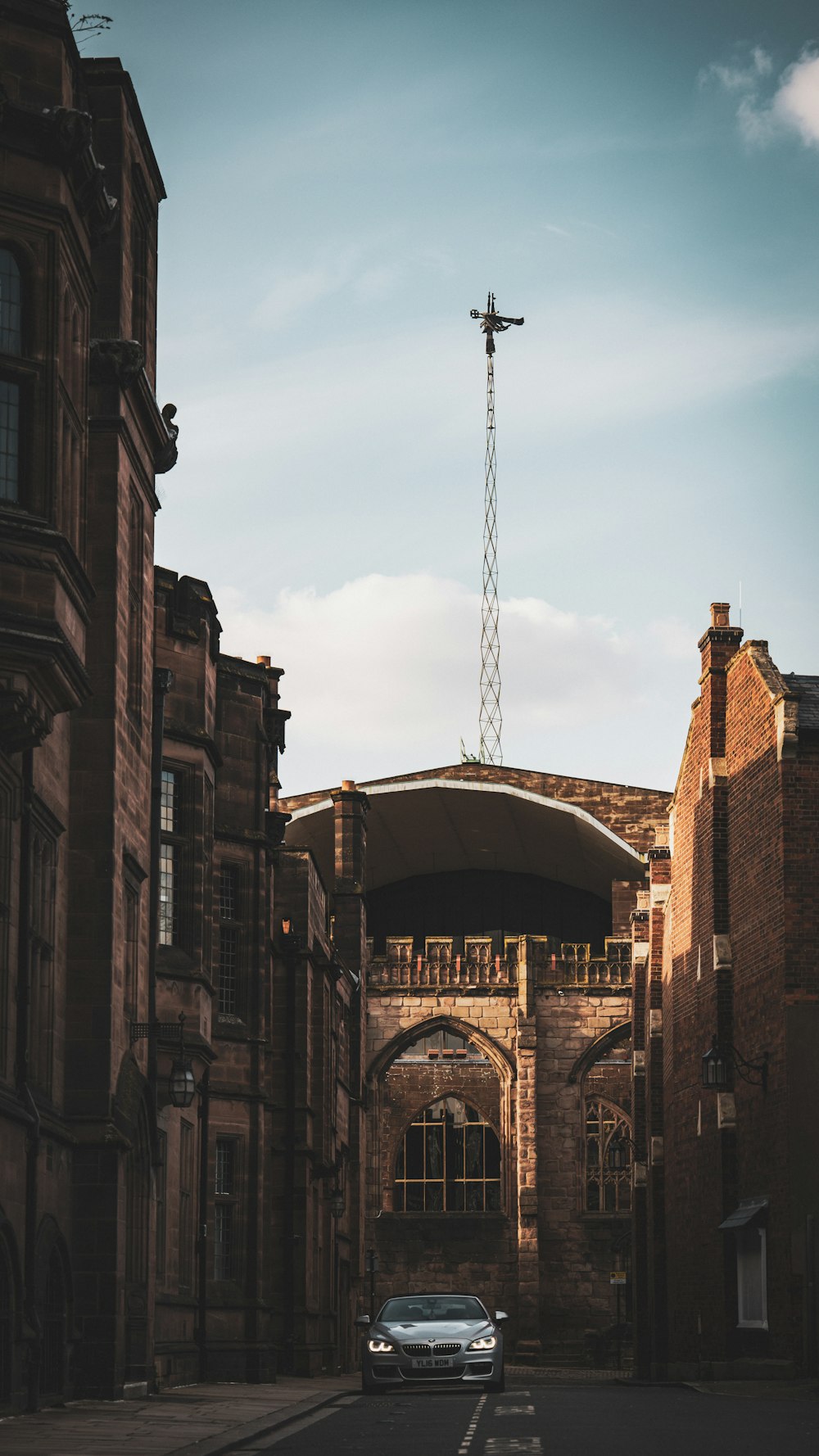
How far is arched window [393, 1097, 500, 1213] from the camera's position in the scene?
5631cm

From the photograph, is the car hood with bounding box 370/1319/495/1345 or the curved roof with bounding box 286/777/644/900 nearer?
the car hood with bounding box 370/1319/495/1345

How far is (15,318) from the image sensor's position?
17.1 m

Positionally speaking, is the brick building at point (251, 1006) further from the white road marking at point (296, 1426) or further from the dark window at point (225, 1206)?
the white road marking at point (296, 1426)

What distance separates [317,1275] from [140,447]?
791 inches

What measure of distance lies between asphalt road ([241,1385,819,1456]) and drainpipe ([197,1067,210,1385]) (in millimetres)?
3766

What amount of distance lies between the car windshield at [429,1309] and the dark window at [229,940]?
5.66 meters

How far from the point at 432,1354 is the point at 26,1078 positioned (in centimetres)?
911

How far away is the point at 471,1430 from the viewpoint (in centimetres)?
1697

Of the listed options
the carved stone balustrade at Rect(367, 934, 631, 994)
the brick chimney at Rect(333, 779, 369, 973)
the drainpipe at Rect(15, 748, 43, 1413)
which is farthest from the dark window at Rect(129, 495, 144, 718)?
the carved stone balustrade at Rect(367, 934, 631, 994)

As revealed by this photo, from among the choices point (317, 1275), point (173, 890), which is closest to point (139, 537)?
point (173, 890)

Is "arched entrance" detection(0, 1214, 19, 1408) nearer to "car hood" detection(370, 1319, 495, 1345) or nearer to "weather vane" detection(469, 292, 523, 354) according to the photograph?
"car hood" detection(370, 1319, 495, 1345)

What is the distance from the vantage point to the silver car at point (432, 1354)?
24422 mm

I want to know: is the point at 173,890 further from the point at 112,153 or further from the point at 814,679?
the point at 814,679

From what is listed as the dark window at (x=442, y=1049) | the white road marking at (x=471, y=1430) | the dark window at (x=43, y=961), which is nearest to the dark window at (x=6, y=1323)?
the dark window at (x=43, y=961)
